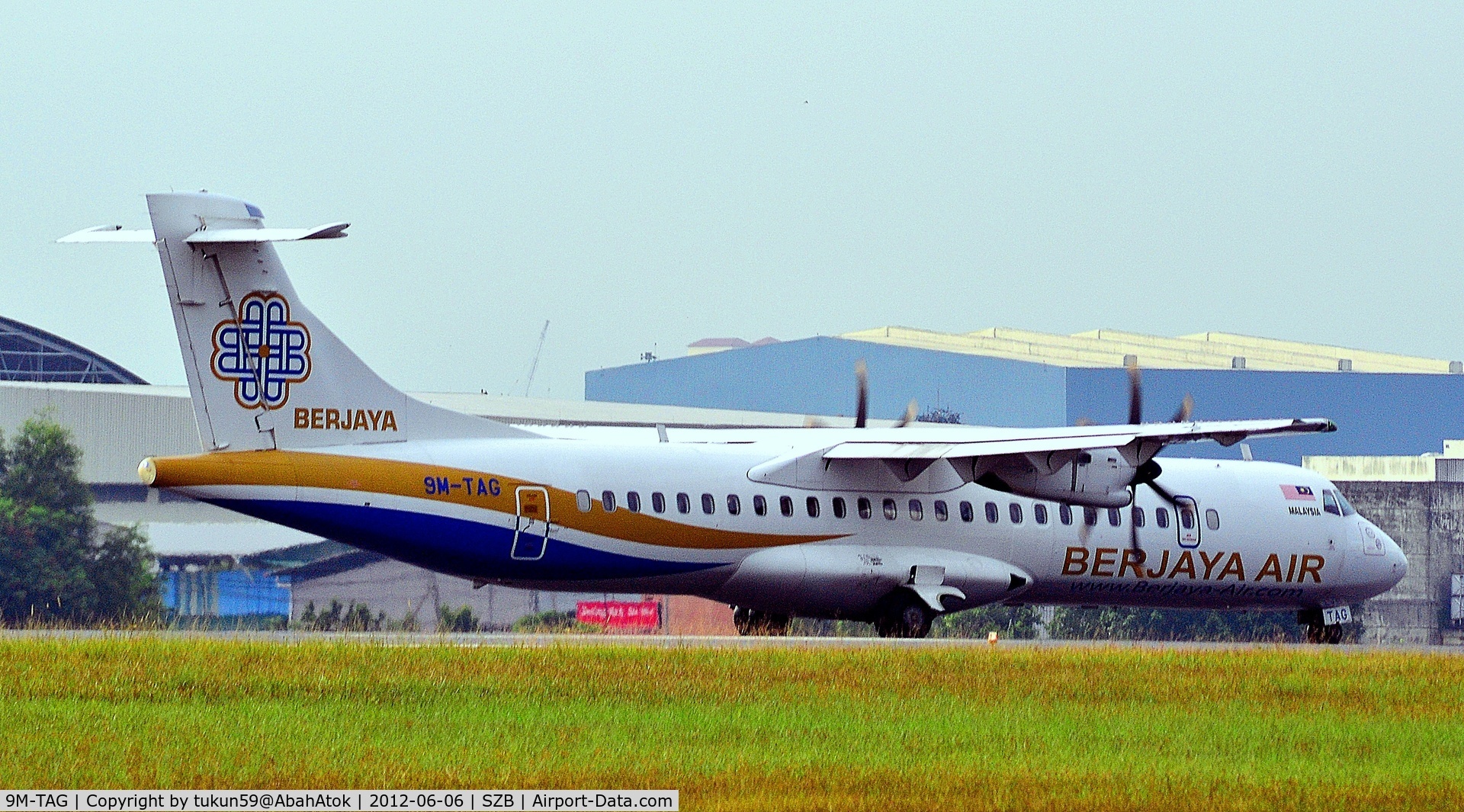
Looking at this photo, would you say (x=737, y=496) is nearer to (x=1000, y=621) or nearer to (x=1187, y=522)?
(x=1187, y=522)

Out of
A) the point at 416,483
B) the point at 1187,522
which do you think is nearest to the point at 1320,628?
→ the point at 1187,522

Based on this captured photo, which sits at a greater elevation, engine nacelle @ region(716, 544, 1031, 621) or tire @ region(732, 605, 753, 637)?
engine nacelle @ region(716, 544, 1031, 621)

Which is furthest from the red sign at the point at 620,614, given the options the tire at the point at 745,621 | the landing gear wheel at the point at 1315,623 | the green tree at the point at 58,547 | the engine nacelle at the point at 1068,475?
the engine nacelle at the point at 1068,475

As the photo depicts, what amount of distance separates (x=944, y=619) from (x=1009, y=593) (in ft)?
105

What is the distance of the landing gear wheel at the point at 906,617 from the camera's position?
31562 millimetres

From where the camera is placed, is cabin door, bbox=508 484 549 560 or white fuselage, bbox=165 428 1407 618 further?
cabin door, bbox=508 484 549 560

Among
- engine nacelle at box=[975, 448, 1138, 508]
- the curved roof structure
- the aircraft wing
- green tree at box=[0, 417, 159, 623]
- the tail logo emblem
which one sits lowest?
green tree at box=[0, 417, 159, 623]

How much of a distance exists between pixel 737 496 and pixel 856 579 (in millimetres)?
2324

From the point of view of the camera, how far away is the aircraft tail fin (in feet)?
87.9

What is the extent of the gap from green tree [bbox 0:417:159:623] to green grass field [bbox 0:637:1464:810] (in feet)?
159

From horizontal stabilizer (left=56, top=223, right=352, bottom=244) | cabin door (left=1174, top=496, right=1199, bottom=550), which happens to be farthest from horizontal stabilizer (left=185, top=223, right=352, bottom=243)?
cabin door (left=1174, top=496, right=1199, bottom=550)

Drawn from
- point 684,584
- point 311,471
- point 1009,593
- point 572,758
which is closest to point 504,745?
point 572,758

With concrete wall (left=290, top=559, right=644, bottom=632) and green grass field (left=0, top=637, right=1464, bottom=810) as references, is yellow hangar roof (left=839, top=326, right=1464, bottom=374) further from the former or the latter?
green grass field (left=0, top=637, right=1464, bottom=810)

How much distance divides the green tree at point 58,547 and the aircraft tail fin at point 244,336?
43.2m
